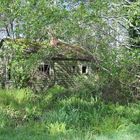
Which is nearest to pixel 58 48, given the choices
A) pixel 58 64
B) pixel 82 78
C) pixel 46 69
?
pixel 82 78

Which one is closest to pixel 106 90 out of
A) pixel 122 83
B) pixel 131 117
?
pixel 122 83

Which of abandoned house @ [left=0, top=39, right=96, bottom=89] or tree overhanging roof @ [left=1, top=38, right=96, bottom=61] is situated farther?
abandoned house @ [left=0, top=39, right=96, bottom=89]

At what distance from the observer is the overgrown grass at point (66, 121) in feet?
25.8

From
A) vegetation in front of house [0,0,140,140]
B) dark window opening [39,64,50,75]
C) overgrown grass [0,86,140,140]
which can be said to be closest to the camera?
overgrown grass [0,86,140,140]

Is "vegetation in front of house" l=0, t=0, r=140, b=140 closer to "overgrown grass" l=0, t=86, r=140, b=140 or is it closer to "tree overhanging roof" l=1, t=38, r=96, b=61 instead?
"overgrown grass" l=0, t=86, r=140, b=140

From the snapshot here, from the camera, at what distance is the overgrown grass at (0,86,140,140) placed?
7869 mm

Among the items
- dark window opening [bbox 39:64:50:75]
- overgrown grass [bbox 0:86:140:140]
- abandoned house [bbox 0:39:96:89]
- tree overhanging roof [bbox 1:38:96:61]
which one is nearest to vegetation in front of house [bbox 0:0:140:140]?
overgrown grass [bbox 0:86:140:140]

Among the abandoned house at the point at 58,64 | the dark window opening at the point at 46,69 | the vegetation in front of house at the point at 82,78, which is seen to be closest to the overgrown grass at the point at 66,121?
the vegetation in front of house at the point at 82,78

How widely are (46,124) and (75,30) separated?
13.6ft

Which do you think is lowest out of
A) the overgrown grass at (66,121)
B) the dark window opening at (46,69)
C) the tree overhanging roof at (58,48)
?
the dark window opening at (46,69)

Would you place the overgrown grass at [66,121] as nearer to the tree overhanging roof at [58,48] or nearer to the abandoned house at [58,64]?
the tree overhanging roof at [58,48]

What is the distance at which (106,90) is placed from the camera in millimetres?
15367

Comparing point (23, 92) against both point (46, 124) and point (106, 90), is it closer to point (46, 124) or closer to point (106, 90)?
point (106, 90)

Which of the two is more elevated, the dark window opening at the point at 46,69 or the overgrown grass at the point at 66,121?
the overgrown grass at the point at 66,121
